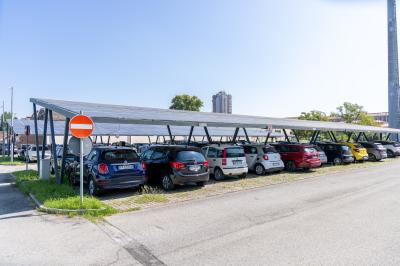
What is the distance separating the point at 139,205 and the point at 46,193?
10.8 ft

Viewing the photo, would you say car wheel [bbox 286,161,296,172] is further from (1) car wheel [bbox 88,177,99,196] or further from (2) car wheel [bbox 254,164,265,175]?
(1) car wheel [bbox 88,177,99,196]

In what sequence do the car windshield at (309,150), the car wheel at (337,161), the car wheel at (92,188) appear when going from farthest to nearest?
1. the car wheel at (337,161)
2. the car windshield at (309,150)
3. the car wheel at (92,188)

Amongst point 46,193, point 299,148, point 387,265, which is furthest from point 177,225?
point 299,148

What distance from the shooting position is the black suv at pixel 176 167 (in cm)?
1066

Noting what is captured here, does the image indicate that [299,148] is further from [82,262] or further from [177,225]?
[82,262]

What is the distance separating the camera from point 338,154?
67.7ft

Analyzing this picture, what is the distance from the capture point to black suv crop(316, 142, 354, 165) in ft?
67.1

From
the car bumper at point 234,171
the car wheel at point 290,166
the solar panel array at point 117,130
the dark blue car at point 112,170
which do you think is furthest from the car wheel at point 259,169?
the solar panel array at point 117,130

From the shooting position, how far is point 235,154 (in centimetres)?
1362

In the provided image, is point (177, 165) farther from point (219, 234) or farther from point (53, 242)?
point (53, 242)

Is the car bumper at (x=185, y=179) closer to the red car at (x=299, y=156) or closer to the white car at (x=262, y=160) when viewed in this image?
the white car at (x=262, y=160)

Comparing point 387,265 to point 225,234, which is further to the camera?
point 225,234

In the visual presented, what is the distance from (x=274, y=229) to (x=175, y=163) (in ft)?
16.8

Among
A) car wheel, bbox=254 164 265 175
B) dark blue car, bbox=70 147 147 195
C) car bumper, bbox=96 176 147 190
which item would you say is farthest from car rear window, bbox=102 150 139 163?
car wheel, bbox=254 164 265 175
